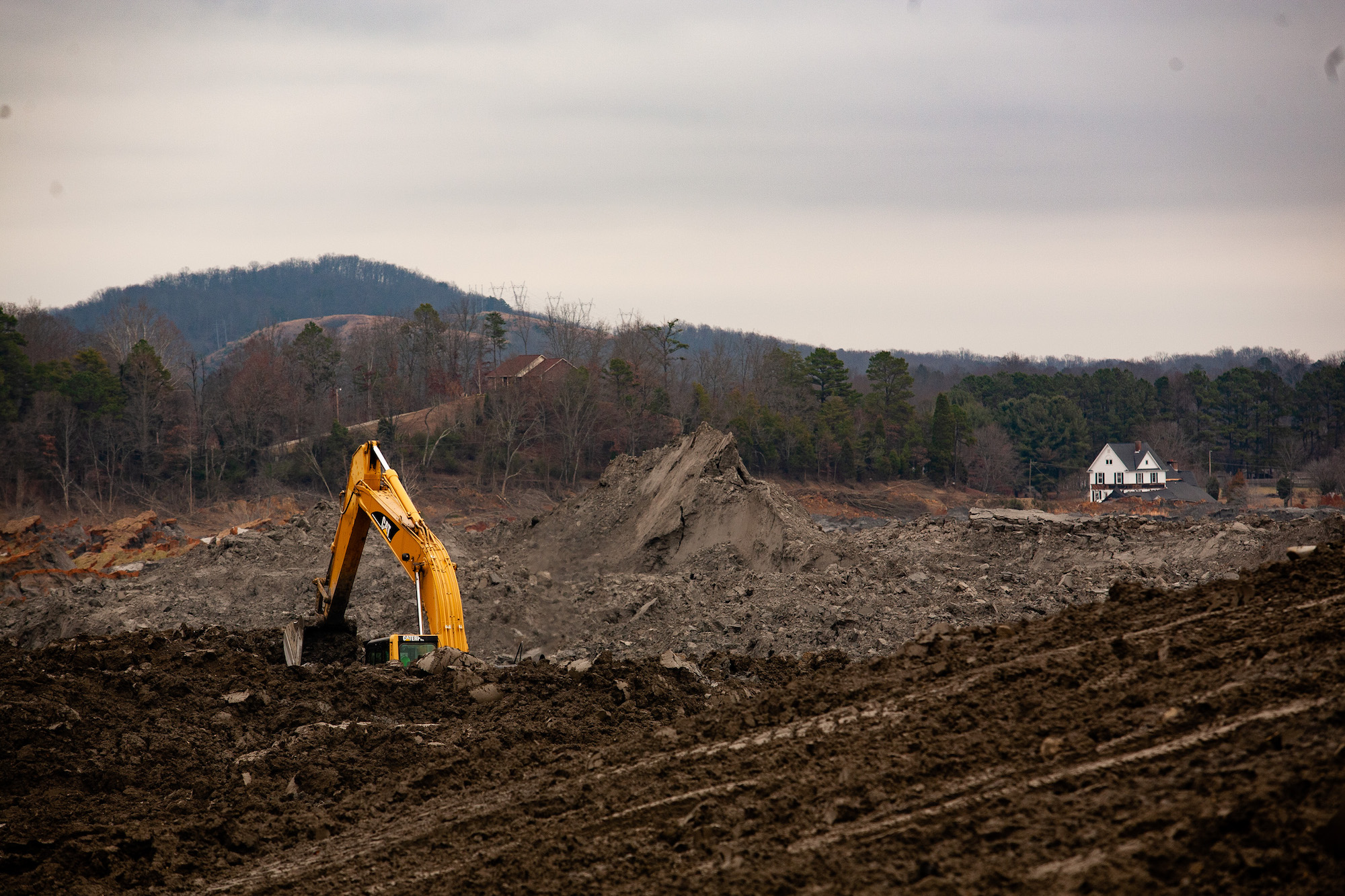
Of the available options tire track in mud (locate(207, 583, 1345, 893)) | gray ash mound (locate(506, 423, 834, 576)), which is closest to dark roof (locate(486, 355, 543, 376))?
gray ash mound (locate(506, 423, 834, 576))

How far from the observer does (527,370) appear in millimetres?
63969

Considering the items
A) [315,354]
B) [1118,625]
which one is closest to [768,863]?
[1118,625]

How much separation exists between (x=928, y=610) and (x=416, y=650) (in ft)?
22.6

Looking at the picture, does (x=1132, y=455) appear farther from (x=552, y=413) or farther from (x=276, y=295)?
(x=276, y=295)

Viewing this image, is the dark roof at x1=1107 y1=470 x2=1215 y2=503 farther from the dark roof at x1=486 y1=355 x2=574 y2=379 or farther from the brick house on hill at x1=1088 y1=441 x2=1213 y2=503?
the dark roof at x1=486 y1=355 x2=574 y2=379

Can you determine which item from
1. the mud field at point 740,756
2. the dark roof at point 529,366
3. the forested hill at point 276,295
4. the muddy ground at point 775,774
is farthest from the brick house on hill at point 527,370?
the forested hill at point 276,295

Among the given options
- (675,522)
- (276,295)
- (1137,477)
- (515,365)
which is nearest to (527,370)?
(515,365)

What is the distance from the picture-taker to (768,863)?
444 cm

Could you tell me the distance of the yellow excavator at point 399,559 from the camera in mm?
10734

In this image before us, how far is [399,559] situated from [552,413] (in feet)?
139

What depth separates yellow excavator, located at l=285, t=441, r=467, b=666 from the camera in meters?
10.7

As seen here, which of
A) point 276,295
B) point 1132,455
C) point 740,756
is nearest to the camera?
point 740,756

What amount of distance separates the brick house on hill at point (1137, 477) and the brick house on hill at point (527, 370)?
106ft

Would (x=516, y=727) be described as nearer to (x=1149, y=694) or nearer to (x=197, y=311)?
(x=1149, y=694)
